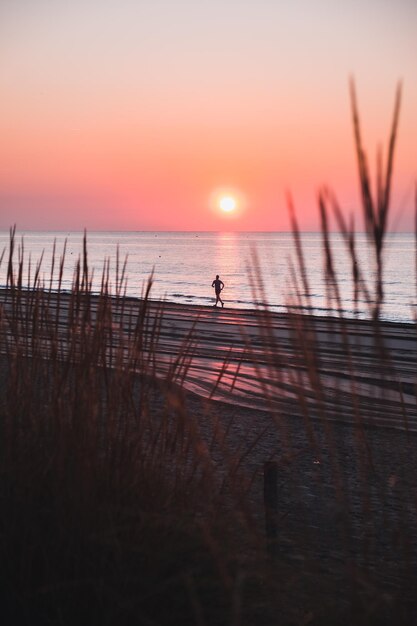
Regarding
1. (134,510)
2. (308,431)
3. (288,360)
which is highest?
(288,360)

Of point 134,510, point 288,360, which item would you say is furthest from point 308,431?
point 134,510

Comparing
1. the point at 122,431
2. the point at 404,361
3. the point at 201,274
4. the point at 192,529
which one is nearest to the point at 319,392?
the point at 192,529

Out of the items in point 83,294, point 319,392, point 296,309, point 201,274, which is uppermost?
point 201,274

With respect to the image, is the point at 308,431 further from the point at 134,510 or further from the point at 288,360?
the point at 134,510

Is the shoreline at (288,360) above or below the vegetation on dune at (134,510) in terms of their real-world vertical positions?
above

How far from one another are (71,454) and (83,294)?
0.81 meters

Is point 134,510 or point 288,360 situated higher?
point 288,360

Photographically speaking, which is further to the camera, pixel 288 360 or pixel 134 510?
pixel 134 510

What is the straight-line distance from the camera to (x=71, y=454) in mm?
3057

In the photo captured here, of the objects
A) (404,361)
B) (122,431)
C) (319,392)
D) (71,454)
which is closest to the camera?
(319,392)

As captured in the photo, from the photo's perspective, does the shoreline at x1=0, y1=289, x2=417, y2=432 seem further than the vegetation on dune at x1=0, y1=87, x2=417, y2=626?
No

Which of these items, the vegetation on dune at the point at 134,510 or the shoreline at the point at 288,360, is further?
the vegetation on dune at the point at 134,510

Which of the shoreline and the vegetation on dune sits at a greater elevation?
the shoreline

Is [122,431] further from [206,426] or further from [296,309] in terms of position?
[206,426]
